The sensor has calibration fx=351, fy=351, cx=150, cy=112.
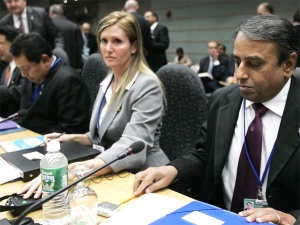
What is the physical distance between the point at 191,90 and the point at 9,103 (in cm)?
161

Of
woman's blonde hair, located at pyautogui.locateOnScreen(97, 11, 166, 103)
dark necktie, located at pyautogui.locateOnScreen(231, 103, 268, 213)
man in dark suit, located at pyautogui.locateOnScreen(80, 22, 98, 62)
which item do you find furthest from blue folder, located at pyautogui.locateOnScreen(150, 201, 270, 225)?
man in dark suit, located at pyautogui.locateOnScreen(80, 22, 98, 62)

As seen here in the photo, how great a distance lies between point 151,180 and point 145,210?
16 cm

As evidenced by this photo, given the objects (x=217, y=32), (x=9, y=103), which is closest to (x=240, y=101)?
(x=9, y=103)

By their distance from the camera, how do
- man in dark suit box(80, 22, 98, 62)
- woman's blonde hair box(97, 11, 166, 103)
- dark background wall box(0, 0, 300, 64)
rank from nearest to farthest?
woman's blonde hair box(97, 11, 166, 103), man in dark suit box(80, 22, 98, 62), dark background wall box(0, 0, 300, 64)

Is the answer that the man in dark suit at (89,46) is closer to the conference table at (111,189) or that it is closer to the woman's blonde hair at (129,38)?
the woman's blonde hair at (129,38)

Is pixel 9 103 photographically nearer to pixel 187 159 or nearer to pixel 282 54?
pixel 187 159

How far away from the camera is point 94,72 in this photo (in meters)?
2.52

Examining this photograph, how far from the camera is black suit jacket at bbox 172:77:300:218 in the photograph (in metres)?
1.17

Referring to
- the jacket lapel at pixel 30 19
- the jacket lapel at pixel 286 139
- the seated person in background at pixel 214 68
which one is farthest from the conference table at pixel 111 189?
the seated person in background at pixel 214 68

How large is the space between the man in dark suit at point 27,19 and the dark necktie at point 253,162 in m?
2.82

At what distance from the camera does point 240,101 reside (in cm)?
135

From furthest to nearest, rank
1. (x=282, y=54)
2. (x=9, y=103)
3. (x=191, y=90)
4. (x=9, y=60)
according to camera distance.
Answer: (x=9, y=60), (x=9, y=103), (x=191, y=90), (x=282, y=54)

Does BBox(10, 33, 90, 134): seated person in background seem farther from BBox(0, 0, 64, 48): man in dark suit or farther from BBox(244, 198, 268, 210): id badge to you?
BBox(0, 0, 64, 48): man in dark suit

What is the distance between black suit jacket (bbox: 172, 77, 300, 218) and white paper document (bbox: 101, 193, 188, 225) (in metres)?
0.20
